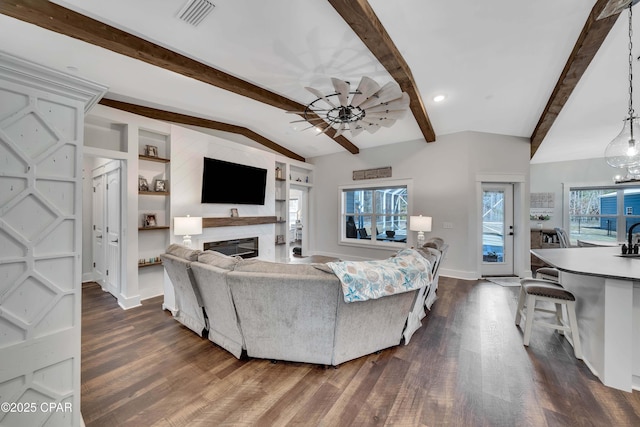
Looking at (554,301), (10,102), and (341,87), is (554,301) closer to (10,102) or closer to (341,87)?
(341,87)

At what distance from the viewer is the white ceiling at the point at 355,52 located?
7.07 feet

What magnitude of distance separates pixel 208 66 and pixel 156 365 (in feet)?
10.3

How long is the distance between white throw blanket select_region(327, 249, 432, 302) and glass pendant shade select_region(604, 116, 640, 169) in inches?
85.1

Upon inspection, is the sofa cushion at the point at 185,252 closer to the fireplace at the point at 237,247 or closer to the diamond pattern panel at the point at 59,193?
the diamond pattern panel at the point at 59,193

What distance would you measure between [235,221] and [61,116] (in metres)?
3.53

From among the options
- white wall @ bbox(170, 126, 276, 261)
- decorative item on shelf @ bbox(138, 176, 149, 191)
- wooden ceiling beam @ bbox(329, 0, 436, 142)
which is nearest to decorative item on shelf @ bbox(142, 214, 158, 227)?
white wall @ bbox(170, 126, 276, 261)

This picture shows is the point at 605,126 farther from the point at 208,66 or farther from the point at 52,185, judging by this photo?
the point at 52,185

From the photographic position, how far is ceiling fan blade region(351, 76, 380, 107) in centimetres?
219

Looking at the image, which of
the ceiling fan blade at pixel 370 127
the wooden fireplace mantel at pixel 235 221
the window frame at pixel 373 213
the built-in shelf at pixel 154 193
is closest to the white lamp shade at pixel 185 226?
the built-in shelf at pixel 154 193

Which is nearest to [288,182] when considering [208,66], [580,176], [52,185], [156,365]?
[208,66]

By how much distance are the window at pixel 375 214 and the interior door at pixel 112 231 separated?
4.51 meters

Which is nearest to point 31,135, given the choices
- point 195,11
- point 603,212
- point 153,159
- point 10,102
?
point 10,102

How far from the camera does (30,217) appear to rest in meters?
1.08

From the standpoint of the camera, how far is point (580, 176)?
587 centimetres
